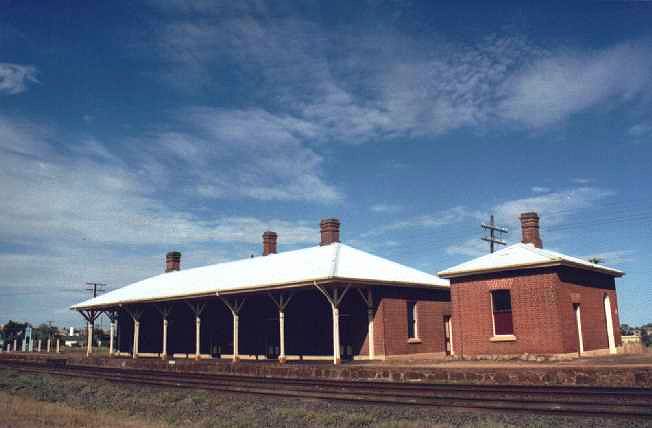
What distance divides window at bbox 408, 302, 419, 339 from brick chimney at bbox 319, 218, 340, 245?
559 centimetres

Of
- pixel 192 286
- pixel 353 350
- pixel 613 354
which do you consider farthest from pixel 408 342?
pixel 192 286

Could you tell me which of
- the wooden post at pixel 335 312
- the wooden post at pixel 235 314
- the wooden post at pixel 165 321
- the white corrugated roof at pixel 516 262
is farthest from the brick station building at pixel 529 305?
the wooden post at pixel 165 321

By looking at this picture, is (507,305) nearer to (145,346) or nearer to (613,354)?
(613,354)

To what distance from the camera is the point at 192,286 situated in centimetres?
2928

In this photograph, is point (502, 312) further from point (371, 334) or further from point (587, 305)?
point (371, 334)

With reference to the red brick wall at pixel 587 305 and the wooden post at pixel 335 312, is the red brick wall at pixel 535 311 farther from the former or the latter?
the wooden post at pixel 335 312

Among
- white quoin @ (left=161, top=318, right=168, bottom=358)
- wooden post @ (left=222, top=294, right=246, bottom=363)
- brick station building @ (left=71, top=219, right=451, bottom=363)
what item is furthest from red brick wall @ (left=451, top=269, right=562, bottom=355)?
white quoin @ (left=161, top=318, right=168, bottom=358)

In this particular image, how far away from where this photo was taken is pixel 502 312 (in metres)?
20.5

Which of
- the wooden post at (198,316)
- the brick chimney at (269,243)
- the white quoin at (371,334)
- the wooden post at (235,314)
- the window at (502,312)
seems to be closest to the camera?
the window at (502,312)

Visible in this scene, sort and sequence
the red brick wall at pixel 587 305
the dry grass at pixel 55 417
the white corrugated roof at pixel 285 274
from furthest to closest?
the white corrugated roof at pixel 285 274 → the red brick wall at pixel 587 305 → the dry grass at pixel 55 417

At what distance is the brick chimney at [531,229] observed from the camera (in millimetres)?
23500

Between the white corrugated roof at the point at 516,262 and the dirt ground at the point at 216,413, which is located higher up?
the white corrugated roof at the point at 516,262

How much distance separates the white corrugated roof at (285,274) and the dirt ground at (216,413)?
7901 millimetres

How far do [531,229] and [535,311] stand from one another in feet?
17.0
